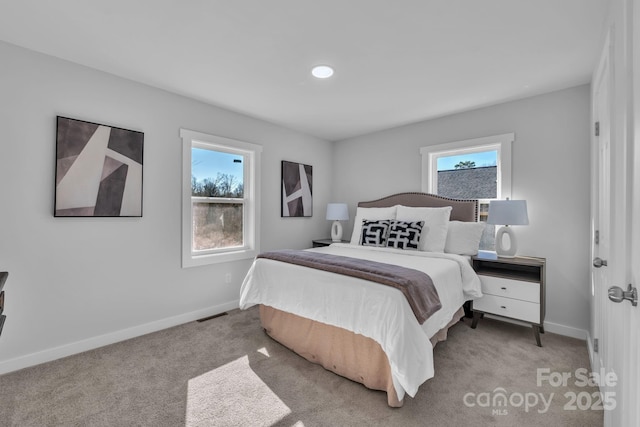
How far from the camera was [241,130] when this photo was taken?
375cm

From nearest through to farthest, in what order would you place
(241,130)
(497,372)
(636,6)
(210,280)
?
(636,6)
(497,372)
(210,280)
(241,130)

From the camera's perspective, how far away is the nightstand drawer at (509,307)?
2.69 meters

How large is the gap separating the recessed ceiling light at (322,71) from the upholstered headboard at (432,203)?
2.03m

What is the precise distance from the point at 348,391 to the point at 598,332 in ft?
5.90

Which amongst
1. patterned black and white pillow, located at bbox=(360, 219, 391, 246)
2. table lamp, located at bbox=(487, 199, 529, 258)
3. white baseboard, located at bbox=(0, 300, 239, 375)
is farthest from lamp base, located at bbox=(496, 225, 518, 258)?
white baseboard, located at bbox=(0, 300, 239, 375)

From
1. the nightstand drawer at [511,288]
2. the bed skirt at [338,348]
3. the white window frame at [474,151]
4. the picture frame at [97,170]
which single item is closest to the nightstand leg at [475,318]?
the nightstand drawer at [511,288]

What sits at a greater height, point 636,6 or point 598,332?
point 636,6

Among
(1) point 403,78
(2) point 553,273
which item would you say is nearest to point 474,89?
(1) point 403,78

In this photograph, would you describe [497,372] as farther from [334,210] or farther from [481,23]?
[334,210]

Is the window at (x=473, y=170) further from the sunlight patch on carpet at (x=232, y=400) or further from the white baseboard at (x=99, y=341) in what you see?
the white baseboard at (x=99, y=341)

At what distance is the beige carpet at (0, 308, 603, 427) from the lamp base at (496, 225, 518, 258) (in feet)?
2.82

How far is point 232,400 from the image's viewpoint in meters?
1.88

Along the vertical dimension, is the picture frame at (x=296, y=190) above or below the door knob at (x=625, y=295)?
above

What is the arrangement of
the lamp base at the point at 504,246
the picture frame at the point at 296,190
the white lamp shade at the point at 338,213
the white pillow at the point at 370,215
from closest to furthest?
1. the lamp base at the point at 504,246
2. the white pillow at the point at 370,215
3. the picture frame at the point at 296,190
4. the white lamp shade at the point at 338,213
